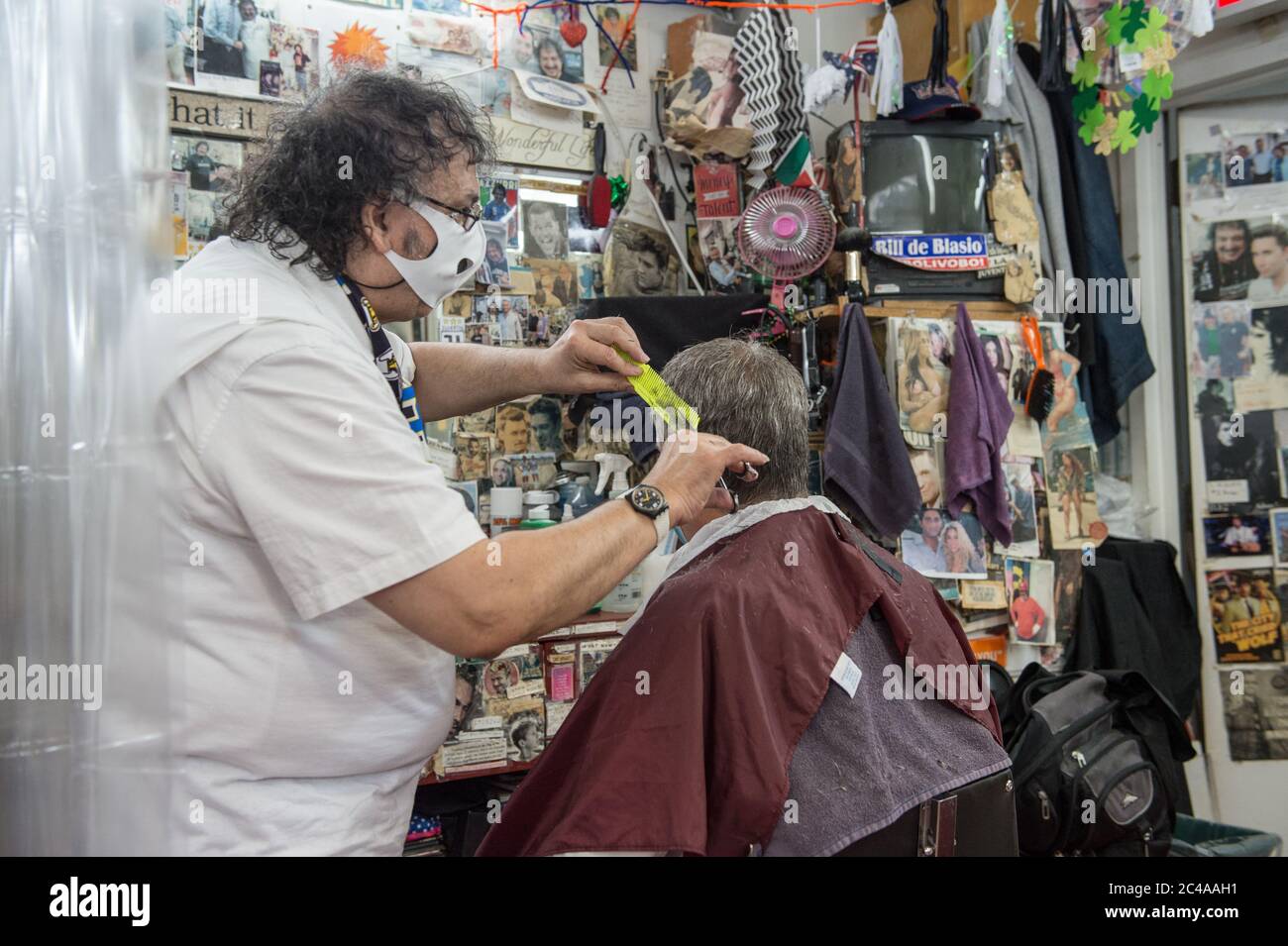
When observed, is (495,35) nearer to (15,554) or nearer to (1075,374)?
(1075,374)

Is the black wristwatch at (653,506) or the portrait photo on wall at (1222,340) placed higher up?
the portrait photo on wall at (1222,340)

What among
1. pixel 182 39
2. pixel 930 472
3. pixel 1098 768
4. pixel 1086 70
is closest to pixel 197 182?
pixel 182 39

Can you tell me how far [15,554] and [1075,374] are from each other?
3.42 metres

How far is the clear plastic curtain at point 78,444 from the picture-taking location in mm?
1051

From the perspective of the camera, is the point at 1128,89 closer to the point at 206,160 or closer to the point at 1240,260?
the point at 1240,260

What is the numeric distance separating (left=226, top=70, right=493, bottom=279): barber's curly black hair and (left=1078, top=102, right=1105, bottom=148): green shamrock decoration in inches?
107

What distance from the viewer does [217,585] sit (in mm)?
1172

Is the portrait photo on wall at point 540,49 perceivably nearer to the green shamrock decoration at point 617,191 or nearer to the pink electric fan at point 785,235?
the green shamrock decoration at point 617,191

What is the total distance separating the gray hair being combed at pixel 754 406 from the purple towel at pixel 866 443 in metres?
1.27

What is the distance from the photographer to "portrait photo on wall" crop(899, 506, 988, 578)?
319cm

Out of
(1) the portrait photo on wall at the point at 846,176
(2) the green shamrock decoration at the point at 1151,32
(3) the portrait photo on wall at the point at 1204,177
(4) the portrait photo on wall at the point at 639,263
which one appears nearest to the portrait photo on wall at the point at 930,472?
(1) the portrait photo on wall at the point at 846,176

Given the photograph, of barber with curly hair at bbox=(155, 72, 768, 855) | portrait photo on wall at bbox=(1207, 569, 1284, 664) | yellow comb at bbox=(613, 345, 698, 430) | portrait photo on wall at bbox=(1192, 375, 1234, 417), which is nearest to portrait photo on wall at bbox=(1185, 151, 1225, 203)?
portrait photo on wall at bbox=(1192, 375, 1234, 417)

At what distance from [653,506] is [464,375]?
2.32 ft
